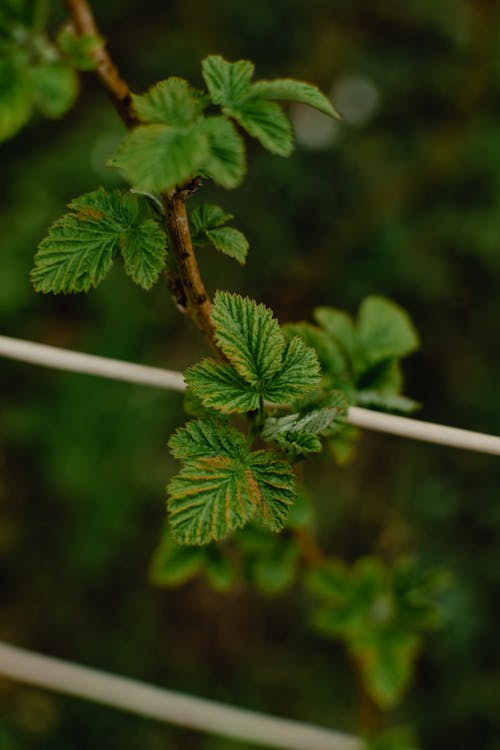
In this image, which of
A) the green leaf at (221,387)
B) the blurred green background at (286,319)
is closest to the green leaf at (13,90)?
the green leaf at (221,387)

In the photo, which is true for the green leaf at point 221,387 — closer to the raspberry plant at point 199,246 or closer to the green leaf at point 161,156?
the raspberry plant at point 199,246

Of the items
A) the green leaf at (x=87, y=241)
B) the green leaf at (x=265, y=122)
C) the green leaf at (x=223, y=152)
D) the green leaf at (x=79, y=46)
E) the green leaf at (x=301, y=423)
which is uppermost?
the green leaf at (x=79, y=46)

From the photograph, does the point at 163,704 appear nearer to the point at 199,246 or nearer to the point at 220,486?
the point at 220,486

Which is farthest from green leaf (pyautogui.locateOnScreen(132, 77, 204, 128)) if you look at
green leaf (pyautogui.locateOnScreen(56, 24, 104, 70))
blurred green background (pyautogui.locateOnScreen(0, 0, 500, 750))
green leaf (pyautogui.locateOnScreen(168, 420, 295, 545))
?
blurred green background (pyautogui.locateOnScreen(0, 0, 500, 750))

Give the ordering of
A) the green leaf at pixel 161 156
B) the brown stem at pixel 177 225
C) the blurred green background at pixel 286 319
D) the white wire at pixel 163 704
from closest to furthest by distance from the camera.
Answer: the green leaf at pixel 161 156 < the brown stem at pixel 177 225 < the white wire at pixel 163 704 < the blurred green background at pixel 286 319

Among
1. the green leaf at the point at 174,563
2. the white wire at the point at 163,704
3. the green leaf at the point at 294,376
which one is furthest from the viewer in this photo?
the white wire at the point at 163,704

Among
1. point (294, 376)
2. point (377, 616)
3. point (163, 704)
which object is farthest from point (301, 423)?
point (163, 704)

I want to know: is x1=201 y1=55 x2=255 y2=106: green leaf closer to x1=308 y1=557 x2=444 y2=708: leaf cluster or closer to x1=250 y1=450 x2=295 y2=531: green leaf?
x1=250 y1=450 x2=295 y2=531: green leaf
